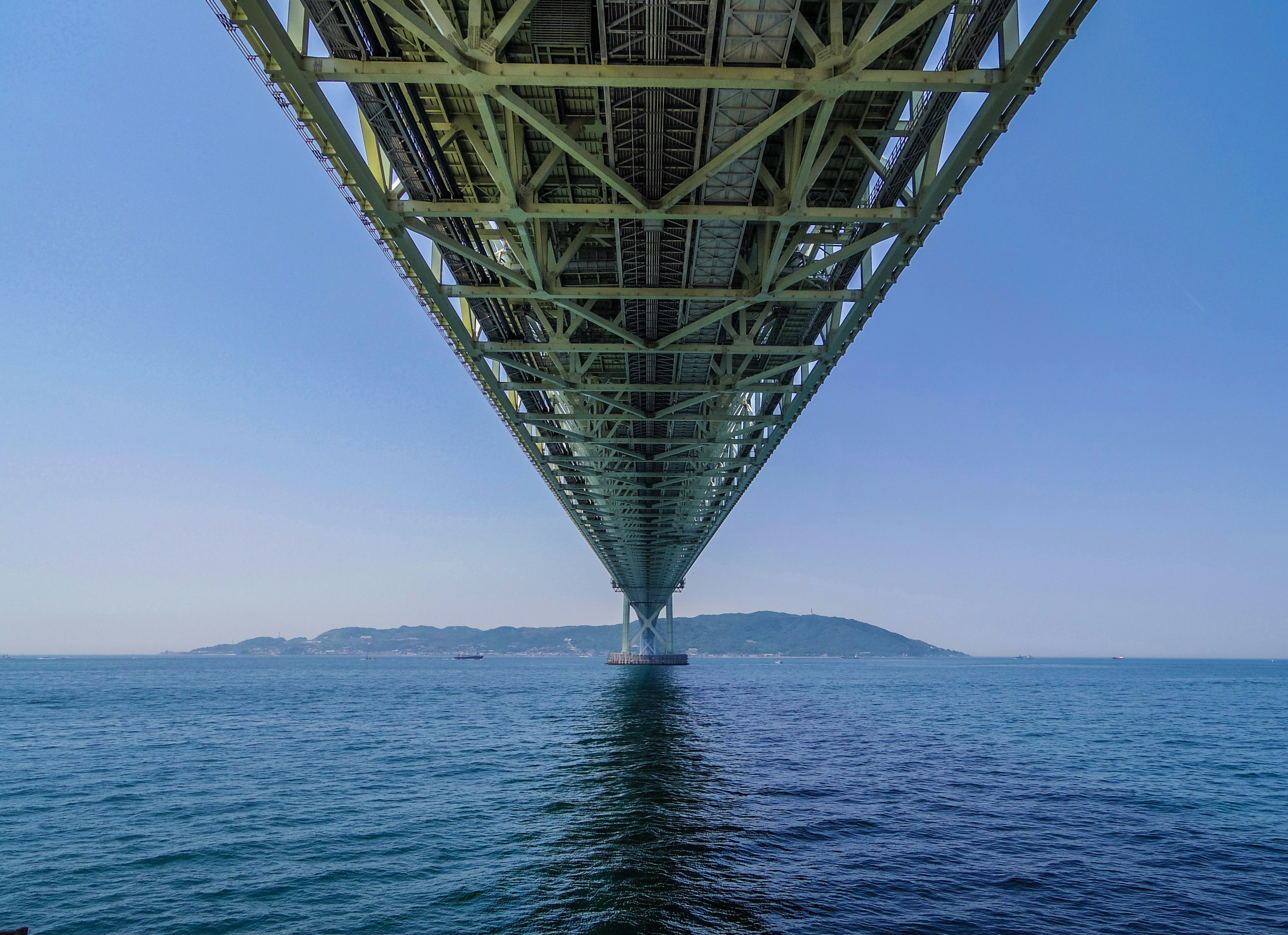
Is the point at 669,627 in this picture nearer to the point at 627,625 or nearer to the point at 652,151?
the point at 627,625

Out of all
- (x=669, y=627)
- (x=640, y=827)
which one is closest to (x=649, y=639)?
(x=669, y=627)

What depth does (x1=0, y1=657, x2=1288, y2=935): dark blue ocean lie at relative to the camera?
12055 mm

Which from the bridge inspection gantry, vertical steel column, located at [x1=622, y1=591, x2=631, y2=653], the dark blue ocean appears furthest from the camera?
vertical steel column, located at [x1=622, y1=591, x2=631, y2=653]

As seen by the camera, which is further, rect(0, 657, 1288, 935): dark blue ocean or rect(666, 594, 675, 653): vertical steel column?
rect(666, 594, 675, 653): vertical steel column

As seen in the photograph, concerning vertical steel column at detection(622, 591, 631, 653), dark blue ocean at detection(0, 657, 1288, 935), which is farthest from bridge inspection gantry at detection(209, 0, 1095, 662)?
vertical steel column at detection(622, 591, 631, 653)

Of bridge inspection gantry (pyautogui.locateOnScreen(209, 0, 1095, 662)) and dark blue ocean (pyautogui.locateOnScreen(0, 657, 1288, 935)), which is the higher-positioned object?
bridge inspection gantry (pyautogui.locateOnScreen(209, 0, 1095, 662))

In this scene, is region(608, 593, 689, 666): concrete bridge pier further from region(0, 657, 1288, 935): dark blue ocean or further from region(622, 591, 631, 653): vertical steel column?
region(0, 657, 1288, 935): dark blue ocean

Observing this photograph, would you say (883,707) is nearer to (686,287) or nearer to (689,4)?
(686,287)

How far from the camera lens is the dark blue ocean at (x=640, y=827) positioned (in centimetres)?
1205

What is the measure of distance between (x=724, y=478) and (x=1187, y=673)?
185 metres

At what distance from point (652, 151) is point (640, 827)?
15.0 m

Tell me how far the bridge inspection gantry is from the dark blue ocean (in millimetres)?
12240

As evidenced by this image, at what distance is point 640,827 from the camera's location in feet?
56.7

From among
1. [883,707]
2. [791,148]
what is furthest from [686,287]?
[883,707]
